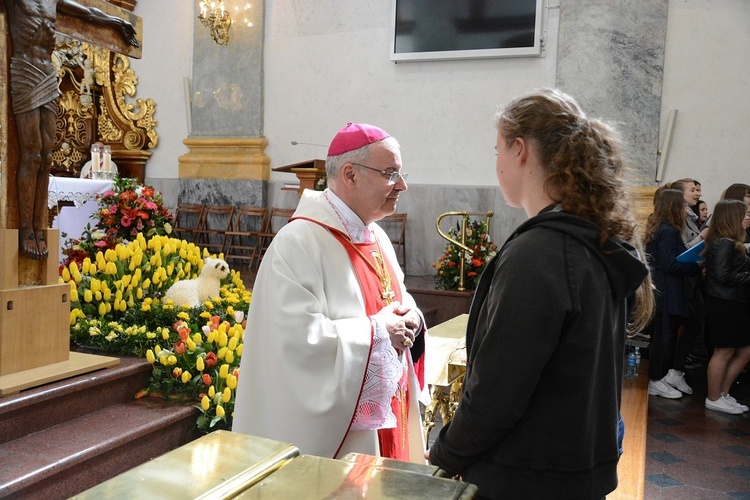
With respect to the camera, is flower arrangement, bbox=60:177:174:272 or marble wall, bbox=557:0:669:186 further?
marble wall, bbox=557:0:669:186

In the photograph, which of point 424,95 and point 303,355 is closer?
point 303,355

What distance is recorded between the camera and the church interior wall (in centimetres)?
785

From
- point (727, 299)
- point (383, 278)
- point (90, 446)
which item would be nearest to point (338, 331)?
point (383, 278)

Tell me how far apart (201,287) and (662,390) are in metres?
3.92

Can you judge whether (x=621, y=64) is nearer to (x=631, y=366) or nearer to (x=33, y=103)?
(x=631, y=366)

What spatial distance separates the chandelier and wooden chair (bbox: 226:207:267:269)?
248cm

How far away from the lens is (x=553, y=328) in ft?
4.32

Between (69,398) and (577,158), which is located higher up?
(577,158)

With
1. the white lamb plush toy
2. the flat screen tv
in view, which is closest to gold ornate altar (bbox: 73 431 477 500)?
the white lamb plush toy

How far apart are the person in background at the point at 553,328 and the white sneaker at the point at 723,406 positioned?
15.1 ft

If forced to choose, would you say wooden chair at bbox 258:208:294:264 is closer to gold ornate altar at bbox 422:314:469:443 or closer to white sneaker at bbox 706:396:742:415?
white sneaker at bbox 706:396:742:415

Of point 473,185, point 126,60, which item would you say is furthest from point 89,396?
point 126,60

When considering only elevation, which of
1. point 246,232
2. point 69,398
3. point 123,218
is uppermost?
point 123,218

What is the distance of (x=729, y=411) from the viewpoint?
541 centimetres
